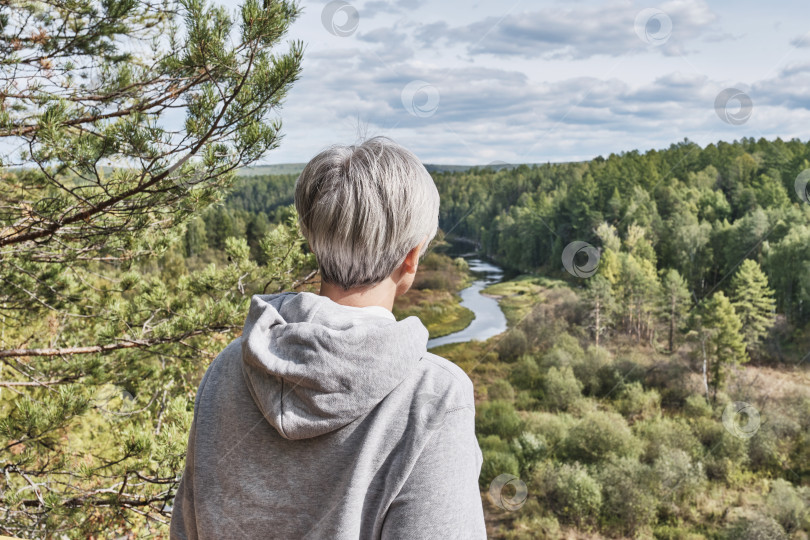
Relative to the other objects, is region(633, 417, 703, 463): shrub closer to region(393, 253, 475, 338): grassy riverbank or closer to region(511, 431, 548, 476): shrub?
region(511, 431, 548, 476): shrub

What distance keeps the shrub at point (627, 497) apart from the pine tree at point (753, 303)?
37.9 feet

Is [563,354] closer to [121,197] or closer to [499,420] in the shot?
[499,420]

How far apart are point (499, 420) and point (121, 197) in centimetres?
2633

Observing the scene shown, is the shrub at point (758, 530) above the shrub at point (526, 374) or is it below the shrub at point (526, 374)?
below

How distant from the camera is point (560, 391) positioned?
2892 cm

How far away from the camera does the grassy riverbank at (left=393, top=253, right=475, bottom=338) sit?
51.0 feet

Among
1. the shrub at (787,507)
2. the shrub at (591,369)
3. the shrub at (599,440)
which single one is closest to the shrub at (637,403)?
the shrub at (591,369)

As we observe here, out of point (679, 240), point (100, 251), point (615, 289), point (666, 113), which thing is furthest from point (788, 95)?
point (100, 251)

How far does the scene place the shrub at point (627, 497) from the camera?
22.8 metres

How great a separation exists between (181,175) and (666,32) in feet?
14.8

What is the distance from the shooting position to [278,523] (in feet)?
2.37

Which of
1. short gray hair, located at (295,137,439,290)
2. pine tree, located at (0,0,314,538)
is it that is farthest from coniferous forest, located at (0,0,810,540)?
short gray hair, located at (295,137,439,290)

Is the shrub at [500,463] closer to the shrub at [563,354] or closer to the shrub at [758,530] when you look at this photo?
the shrub at [563,354]

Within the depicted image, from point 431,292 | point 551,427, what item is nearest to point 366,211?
point 431,292
